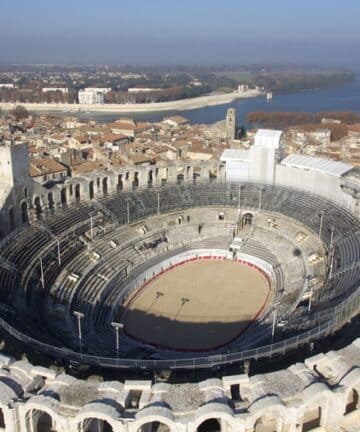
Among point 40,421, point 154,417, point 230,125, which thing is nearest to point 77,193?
point 40,421

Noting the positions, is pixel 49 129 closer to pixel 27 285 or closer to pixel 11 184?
pixel 11 184

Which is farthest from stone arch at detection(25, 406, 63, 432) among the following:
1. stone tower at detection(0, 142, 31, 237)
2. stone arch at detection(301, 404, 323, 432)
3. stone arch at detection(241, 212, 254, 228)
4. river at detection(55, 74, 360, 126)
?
river at detection(55, 74, 360, 126)

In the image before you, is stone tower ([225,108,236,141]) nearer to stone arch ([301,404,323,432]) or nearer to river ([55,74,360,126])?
river ([55,74,360,126])

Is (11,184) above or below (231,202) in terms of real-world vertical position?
above

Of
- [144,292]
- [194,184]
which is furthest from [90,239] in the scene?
[194,184]

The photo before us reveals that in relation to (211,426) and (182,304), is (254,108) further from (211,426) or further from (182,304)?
(211,426)

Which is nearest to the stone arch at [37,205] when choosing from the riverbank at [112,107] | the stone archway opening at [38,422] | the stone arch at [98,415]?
the stone archway opening at [38,422]
